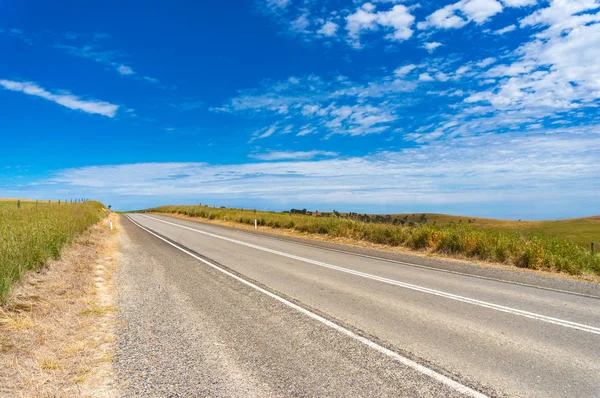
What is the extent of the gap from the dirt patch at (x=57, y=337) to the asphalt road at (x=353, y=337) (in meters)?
0.31

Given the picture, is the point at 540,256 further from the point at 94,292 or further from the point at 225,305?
the point at 94,292

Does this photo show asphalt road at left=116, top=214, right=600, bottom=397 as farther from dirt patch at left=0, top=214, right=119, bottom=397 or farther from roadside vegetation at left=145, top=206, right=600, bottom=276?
roadside vegetation at left=145, top=206, right=600, bottom=276

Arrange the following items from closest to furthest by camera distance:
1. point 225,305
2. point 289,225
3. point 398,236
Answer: point 225,305, point 398,236, point 289,225

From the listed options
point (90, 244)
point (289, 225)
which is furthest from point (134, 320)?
point (289, 225)

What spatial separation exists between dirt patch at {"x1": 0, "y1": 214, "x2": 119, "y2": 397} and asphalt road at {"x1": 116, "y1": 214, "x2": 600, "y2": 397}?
1.00ft

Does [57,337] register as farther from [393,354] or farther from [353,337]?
[393,354]

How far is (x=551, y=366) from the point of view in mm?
4410

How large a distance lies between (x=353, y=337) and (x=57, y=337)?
14.0 ft

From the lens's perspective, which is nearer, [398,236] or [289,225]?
[398,236]

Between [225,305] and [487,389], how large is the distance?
4.79m

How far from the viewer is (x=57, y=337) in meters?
5.32

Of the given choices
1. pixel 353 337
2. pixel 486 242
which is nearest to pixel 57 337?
pixel 353 337

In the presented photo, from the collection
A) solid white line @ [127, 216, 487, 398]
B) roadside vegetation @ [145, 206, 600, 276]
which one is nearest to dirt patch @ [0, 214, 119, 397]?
solid white line @ [127, 216, 487, 398]

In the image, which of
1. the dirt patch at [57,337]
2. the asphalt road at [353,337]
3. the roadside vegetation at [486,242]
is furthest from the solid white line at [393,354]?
the roadside vegetation at [486,242]
